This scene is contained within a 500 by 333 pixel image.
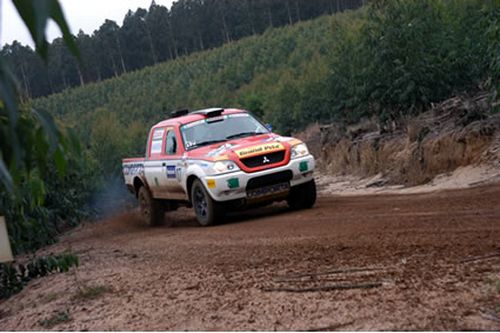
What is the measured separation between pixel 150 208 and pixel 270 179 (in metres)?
3.59

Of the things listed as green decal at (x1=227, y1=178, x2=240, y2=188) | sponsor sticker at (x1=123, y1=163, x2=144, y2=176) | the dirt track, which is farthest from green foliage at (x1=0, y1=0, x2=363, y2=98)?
the dirt track

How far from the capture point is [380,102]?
19.0 meters

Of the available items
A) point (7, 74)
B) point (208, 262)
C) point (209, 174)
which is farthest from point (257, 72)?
point (7, 74)

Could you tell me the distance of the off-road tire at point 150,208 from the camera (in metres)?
14.4

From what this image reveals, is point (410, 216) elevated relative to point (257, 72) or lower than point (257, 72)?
lower

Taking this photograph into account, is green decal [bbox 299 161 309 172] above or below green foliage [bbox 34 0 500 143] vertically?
below

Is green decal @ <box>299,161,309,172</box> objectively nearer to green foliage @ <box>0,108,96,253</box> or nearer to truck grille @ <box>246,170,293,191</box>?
truck grille @ <box>246,170,293,191</box>

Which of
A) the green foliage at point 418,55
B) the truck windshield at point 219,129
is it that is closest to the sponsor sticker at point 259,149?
the truck windshield at point 219,129

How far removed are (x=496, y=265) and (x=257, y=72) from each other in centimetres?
4536

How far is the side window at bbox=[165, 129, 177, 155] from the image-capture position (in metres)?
13.1

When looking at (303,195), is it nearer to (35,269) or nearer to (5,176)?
(35,269)

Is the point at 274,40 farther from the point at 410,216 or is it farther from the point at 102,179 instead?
the point at 410,216

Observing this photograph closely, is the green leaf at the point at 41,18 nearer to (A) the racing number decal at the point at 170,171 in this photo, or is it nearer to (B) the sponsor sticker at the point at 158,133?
(A) the racing number decal at the point at 170,171

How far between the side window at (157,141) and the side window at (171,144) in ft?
1.06
